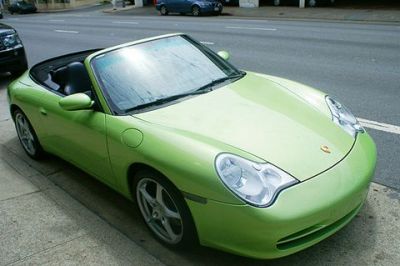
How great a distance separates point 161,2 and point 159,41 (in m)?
22.5

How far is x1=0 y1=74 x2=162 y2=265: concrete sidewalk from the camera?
305cm

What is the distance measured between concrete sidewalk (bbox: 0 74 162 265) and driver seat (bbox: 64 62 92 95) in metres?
0.91

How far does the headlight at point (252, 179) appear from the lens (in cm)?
254

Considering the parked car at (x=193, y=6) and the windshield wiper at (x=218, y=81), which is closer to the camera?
the windshield wiper at (x=218, y=81)

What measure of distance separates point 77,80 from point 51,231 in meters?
1.39

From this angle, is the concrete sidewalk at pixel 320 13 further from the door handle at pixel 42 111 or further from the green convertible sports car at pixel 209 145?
the door handle at pixel 42 111

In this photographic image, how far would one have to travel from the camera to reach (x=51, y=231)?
3391 millimetres

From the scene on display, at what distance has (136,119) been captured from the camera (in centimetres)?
320

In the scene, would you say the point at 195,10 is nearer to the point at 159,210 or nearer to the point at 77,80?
the point at 77,80

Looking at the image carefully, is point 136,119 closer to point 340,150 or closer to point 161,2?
point 340,150

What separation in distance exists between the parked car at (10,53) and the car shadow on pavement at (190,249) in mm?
5366

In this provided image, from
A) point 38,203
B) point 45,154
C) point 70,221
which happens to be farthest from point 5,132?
point 70,221

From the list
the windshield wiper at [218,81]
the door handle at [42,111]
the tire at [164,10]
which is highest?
the windshield wiper at [218,81]

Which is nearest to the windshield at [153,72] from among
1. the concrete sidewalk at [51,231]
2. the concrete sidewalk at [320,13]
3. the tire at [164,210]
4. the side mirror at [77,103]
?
the side mirror at [77,103]
